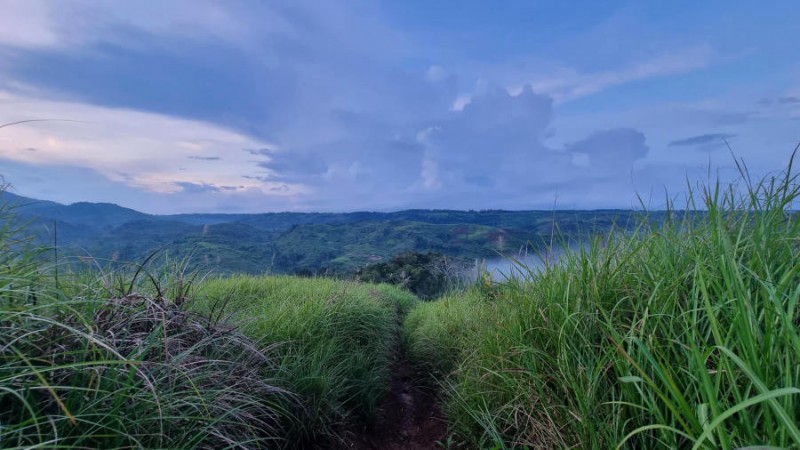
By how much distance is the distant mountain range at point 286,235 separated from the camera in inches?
134

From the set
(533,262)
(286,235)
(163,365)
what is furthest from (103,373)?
(286,235)

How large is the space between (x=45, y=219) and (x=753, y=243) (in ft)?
15.7

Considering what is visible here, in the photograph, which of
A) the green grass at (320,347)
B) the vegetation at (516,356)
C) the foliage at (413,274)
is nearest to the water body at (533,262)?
the vegetation at (516,356)

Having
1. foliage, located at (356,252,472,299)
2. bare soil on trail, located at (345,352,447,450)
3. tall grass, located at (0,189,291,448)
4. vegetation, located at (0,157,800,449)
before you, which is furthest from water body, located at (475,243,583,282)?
foliage, located at (356,252,472,299)

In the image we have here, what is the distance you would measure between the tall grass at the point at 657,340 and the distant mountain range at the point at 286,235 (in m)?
0.69

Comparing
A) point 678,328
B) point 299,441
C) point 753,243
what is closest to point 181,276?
point 299,441

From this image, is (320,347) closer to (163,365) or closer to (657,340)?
(163,365)

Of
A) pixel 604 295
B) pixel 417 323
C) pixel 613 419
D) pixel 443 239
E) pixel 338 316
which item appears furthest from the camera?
pixel 443 239

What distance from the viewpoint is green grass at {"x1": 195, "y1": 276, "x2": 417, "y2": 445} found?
10.6ft

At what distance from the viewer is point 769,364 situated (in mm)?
1378

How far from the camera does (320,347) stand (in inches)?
153

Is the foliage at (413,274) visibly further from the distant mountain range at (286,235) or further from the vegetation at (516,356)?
the vegetation at (516,356)

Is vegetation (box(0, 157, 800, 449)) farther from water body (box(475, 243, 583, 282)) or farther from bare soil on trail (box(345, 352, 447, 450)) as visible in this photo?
bare soil on trail (box(345, 352, 447, 450))

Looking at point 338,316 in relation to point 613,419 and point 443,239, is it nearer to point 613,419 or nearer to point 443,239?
point 613,419
